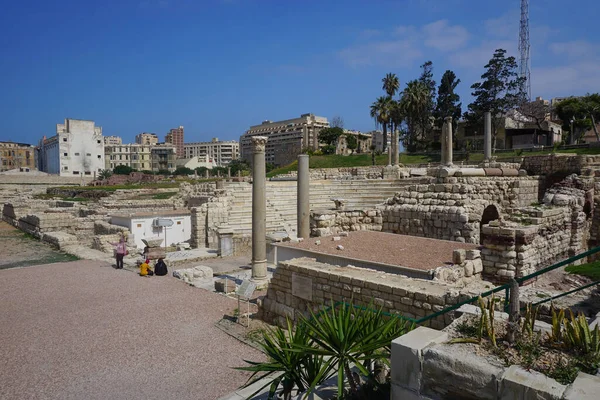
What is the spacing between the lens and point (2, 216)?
33625 millimetres

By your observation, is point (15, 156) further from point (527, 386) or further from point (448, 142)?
point (527, 386)

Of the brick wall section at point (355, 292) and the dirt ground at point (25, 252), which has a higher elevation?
the brick wall section at point (355, 292)

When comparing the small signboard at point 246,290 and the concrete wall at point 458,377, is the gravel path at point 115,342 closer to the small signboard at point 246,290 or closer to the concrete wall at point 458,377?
the small signboard at point 246,290

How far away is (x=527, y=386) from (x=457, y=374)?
0.52 m

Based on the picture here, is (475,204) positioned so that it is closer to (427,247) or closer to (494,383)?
(427,247)

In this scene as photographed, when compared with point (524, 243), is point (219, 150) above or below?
above

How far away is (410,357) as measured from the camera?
11.5ft

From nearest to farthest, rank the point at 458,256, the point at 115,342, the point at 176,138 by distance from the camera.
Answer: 1. the point at 115,342
2. the point at 458,256
3. the point at 176,138

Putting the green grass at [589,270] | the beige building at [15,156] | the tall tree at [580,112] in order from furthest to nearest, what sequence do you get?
the beige building at [15,156] → the tall tree at [580,112] → the green grass at [589,270]

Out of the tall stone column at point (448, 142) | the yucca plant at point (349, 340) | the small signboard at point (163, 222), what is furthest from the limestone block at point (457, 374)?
the tall stone column at point (448, 142)

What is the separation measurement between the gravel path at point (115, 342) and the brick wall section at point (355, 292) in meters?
1.45

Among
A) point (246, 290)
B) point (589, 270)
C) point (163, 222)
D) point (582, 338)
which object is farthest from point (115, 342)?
point (163, 222)

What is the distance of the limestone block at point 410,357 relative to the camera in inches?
136

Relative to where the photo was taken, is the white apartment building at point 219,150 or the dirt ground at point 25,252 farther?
the white apartment building at point 219,150
